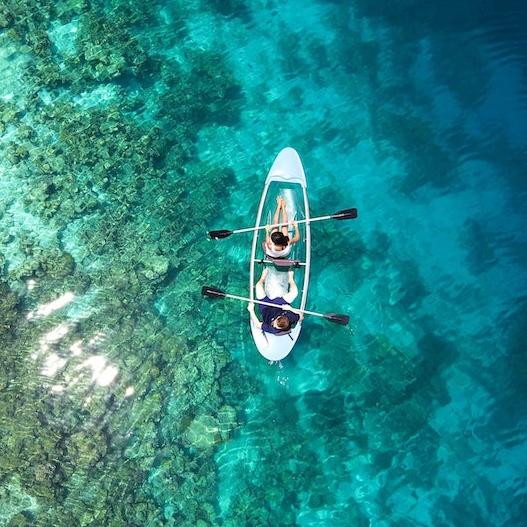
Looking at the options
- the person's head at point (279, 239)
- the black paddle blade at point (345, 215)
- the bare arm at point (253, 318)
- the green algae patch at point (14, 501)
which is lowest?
the green algae patch at point (14, 501)

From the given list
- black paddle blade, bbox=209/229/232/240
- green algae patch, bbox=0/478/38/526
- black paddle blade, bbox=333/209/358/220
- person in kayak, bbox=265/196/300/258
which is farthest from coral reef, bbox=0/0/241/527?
black paddle blade, bbox=333/209/358/220

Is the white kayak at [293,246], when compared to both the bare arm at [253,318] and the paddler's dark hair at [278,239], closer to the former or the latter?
the bare arm at [253,318]

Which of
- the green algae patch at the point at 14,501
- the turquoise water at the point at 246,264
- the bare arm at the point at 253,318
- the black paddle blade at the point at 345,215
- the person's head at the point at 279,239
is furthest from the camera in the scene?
the black paddle blade at the point at 345,215

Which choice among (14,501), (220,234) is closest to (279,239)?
(220,234)

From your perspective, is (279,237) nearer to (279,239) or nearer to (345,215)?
(279,239)

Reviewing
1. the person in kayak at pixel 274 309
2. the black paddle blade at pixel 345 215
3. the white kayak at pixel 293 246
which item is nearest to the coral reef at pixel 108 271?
the white kayak at pixel 293 246

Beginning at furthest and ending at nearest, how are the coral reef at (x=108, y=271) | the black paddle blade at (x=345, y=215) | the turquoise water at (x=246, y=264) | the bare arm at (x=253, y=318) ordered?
the black paddle blade at (x=345, y=215) → the bare arm at (x=253, y=318) → the turquoise water at (x=246, y=264) → the coral reef at (x=108, y=271)

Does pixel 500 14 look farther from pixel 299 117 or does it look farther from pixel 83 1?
pixel 83 1

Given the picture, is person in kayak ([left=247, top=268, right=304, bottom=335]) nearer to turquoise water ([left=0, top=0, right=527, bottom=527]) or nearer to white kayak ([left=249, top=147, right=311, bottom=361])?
white kayak ([left=249, top=147, right=311, bottom=361])

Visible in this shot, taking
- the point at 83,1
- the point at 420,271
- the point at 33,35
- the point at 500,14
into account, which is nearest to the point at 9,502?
the point at 420,271
